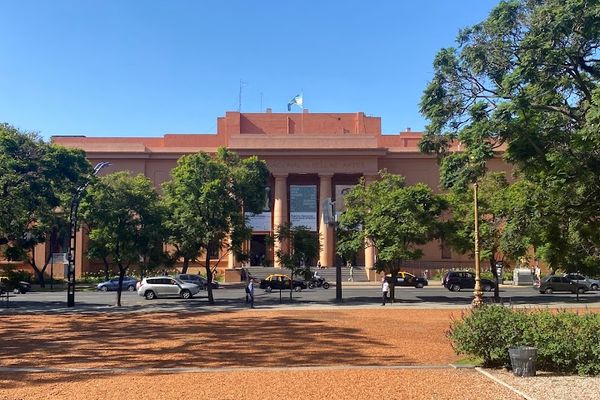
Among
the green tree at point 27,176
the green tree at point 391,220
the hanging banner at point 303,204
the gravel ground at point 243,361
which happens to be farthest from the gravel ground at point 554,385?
the hanging banner at point 303,204

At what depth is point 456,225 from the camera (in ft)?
121

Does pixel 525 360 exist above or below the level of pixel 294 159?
below

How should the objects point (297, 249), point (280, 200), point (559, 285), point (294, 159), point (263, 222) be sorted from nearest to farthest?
1. point (297, 249)
2. point (559, 285)
3. point (263, 222)
4. point (280, 200)
5. point (294, 159)

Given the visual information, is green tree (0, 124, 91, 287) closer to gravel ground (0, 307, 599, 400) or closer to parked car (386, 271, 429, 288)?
gravel ground (0, 307, 599, 400)

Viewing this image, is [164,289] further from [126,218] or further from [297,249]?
[297,249]

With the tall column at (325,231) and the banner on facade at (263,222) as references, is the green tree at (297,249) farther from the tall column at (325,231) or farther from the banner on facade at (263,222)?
the banner on facade at (263,222)

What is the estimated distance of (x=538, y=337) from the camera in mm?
10562

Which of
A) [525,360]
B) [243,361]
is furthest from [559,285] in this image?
[243,361]

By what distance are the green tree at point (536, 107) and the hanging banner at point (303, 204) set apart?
1933 inches

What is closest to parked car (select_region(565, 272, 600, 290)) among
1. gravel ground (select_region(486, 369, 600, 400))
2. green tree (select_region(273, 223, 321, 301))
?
green tree (select_region(273, 223, 321, 301))

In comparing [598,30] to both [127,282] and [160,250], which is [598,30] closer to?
[160,250]

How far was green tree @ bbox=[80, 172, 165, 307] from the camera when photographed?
109 feet

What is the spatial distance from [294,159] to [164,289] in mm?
34820

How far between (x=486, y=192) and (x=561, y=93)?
68.5 feet
